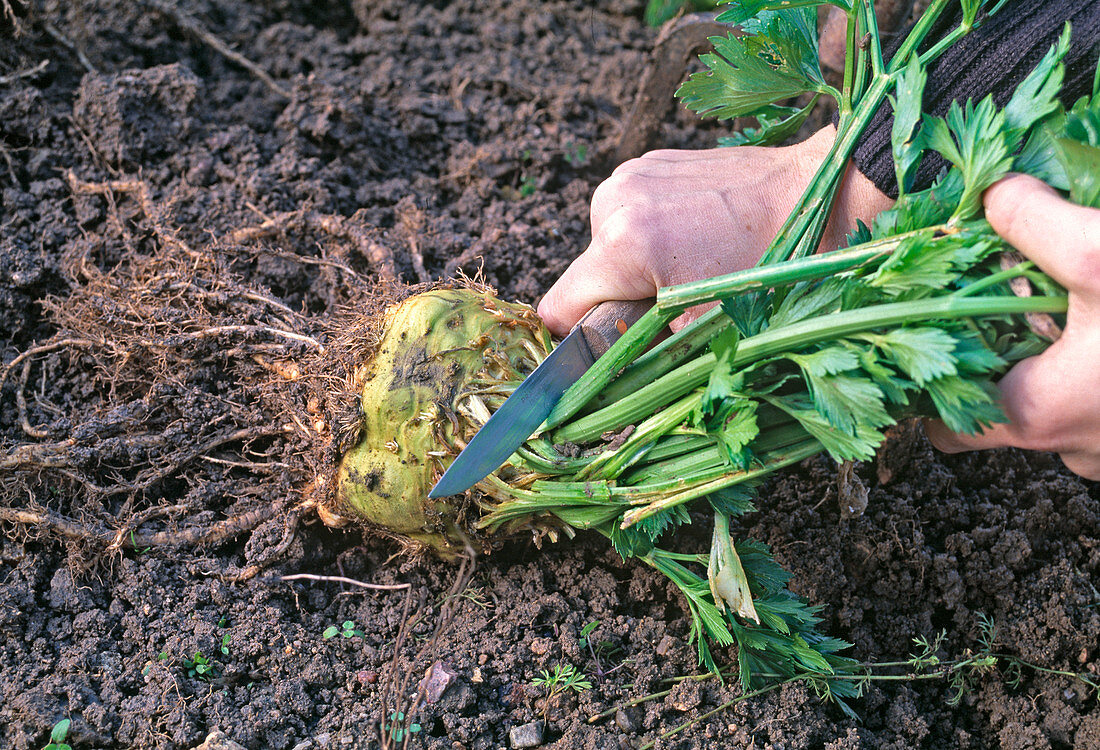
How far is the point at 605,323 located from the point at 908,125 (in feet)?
2.85

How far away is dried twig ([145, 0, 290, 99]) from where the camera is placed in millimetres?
3744

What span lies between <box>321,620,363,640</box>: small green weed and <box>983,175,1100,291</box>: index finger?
6.42ft

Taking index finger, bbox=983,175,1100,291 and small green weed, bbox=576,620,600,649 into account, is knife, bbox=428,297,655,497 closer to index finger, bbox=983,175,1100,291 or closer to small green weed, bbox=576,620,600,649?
small green weed, bbox=576,620,600,649

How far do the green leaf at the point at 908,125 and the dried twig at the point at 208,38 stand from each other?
9.46 feet

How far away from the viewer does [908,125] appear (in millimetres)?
1782

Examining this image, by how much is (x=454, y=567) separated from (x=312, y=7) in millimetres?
3401

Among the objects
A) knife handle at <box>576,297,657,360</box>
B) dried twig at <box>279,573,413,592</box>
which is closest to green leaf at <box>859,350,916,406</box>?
knife handle at <box>576,297,657,360</box>

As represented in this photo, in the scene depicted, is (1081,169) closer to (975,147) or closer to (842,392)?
(975,147)

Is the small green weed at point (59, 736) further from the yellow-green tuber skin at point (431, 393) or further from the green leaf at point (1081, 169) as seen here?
the green leaf at point (1081, 169)

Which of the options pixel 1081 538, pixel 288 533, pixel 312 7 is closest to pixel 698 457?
pixel 288 533

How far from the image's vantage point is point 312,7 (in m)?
4.38

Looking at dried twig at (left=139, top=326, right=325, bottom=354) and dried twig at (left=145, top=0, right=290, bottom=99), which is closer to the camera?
dried twig at (left=139, top=326, right=325, bottom=354)

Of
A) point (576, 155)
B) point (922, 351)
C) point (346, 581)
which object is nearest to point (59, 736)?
point (346, 581)

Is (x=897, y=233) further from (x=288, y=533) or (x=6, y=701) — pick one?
(x=6, y=701)
